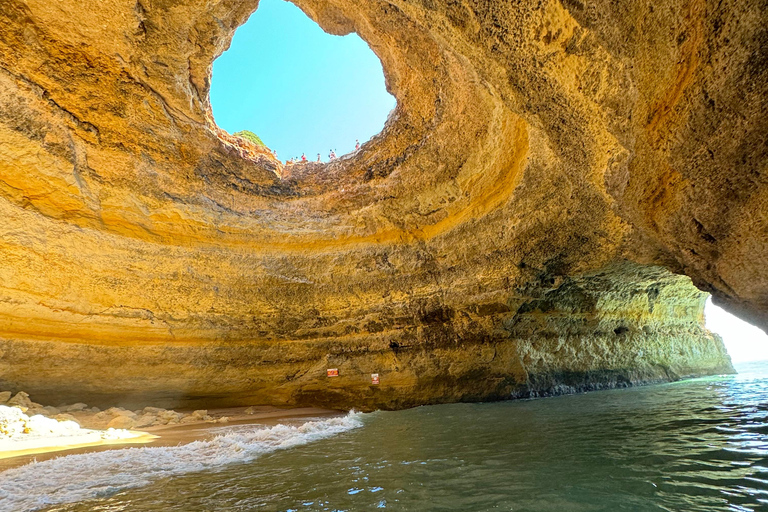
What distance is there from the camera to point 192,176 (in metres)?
7.34

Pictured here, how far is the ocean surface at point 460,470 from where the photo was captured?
2.29 metres

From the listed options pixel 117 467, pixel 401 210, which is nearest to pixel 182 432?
pixel 117 467

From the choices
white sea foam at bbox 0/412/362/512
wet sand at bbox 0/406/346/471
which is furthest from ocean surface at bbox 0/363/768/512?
wet sand at bbox 0/406/346/471

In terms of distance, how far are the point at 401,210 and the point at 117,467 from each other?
6.55 meters

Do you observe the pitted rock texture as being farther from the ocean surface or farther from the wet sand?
the ocean surface

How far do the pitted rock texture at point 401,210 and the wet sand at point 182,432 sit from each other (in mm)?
772

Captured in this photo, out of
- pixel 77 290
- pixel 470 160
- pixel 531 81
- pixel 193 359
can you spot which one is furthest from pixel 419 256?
pixel 77 290

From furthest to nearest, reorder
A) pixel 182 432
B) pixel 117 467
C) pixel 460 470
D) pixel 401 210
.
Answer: pixel 401 210 < pixel 182 432 < pixel 117 467 < pixel 460 470

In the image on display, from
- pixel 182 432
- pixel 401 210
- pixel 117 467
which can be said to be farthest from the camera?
pixel 401 210

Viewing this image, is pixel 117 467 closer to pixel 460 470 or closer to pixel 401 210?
pixel 460 470

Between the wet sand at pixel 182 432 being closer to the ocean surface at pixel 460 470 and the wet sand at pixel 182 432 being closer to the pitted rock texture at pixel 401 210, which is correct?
the ocean surface at pixel 460 470

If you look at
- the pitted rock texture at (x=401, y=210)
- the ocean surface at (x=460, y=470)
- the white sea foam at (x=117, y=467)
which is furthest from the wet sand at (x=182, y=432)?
the pitted rock texture at (x=401, y=210)

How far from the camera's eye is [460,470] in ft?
9.73

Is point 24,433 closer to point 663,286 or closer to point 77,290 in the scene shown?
point 77,290
